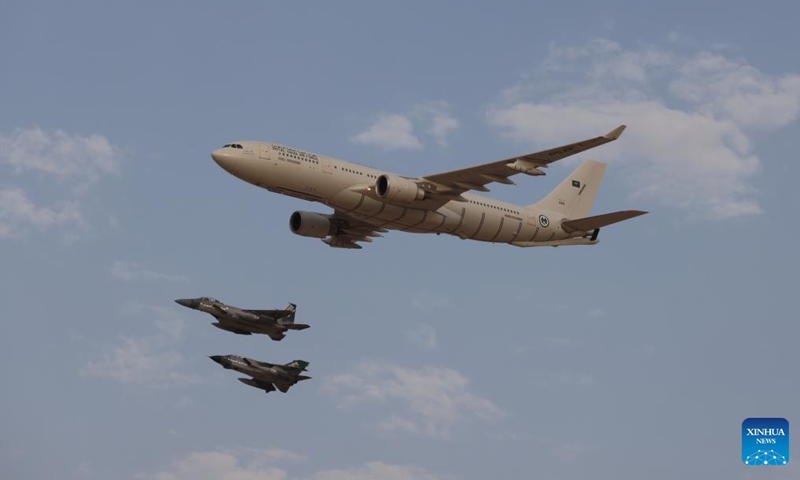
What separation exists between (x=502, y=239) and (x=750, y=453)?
21963 millimetres

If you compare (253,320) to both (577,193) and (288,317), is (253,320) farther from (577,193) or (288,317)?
(577,193)

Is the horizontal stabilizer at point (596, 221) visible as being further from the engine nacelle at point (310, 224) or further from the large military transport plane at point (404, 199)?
the engine nacelle at point (310, 224)

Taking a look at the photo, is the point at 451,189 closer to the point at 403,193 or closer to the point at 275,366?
the point at 403,193

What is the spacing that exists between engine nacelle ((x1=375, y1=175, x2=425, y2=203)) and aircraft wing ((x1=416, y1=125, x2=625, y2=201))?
2.44 ft

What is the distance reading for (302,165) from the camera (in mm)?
57656

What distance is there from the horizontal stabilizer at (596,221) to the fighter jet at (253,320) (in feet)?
54.2

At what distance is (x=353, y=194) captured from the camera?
191 feet

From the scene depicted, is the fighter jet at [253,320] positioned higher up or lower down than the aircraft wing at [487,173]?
lower down

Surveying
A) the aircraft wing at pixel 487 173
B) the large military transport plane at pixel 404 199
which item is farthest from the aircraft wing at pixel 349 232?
the aircraft wing at pixel 487 173

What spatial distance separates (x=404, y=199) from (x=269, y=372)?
14889 millimetres

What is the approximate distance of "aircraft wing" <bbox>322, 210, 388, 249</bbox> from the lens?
217 ft

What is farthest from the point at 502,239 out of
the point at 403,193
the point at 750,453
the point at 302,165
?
the point at 750,453

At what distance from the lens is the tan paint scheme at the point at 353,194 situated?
5719 centimetres

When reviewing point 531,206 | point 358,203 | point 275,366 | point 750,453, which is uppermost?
point 531,206
